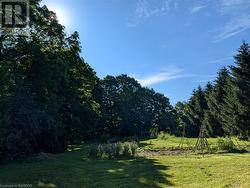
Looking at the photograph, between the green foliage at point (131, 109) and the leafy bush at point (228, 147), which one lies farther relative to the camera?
the green foliage at point (131, 109)

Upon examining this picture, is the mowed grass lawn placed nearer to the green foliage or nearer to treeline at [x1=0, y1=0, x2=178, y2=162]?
treeline at [x1=0, y1=0, x2=178, y2=162]

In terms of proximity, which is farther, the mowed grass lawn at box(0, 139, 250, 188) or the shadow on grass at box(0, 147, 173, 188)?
the shadow on grass at box(0, 147, 173, 188)

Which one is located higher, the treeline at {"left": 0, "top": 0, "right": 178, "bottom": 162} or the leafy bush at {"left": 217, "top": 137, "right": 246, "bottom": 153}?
the treeline at {"left": 0, "top": 0, "right": 178, "bottom": 162}

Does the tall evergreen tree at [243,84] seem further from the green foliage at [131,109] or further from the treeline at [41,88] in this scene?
the green foliage at [131,109]

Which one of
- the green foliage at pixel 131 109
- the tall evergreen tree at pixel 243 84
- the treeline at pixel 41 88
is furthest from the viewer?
the green foliage at pixel 131 109

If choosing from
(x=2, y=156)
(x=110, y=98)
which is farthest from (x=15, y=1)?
(x=110, y=98)

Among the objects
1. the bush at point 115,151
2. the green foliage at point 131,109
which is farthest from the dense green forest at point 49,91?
the green foliage at point 131,109

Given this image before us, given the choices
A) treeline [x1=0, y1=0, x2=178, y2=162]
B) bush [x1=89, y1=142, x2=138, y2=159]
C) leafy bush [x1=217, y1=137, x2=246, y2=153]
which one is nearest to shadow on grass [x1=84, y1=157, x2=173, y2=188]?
bush [x1=89, y1=142, x2=138, y2=159]

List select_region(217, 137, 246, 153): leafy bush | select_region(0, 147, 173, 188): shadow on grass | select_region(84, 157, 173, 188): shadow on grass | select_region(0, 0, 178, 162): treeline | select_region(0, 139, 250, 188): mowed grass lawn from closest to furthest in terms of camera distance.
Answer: select_region(0, 139, 250, 188): mowed grass lawn
select_region(84, 157, 173, 188): shadow on grass
select_region(0, 147, 173, 188): shadow on grass
select_region(0, 0, 178, 162): treeline
select_region(217, 137, 246, 153): leafy bush

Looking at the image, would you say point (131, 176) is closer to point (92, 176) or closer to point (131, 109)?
point (92, 176)

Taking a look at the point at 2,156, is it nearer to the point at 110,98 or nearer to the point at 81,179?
the point at 81,179

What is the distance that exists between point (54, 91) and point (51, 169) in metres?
10.7

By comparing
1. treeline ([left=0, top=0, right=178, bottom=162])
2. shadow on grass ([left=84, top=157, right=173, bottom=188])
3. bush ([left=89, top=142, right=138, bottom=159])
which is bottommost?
shadow on grass ([left=84, top=157, right=173, bottom=188])

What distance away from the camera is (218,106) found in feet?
154
